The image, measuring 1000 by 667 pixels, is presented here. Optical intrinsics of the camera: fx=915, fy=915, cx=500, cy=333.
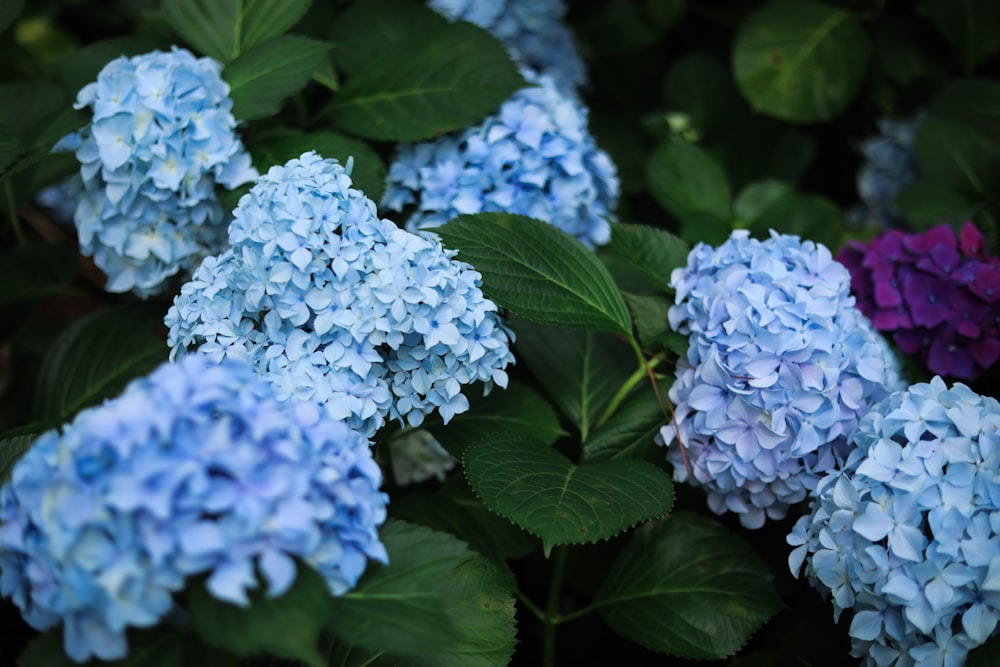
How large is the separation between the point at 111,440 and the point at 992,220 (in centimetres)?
188

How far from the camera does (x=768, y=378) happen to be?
53.1 inches

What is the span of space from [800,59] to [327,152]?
1288 millimetres

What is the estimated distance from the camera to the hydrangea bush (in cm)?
96

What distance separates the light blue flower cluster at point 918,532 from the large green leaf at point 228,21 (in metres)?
1.28

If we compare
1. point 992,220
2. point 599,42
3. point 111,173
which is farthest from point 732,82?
point 111,173

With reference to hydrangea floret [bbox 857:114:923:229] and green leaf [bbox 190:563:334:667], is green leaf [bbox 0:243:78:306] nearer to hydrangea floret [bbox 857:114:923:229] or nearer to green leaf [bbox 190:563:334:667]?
green leaf [bbox 190:563:334:667]

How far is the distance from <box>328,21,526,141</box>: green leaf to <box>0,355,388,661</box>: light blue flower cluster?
85 cm

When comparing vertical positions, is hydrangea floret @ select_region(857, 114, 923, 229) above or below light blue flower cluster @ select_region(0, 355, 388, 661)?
below

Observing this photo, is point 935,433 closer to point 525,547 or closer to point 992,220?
point 525,547

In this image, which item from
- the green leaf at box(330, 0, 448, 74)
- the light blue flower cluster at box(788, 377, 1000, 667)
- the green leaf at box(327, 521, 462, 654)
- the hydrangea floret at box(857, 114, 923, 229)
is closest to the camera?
the green leaf at box(327, 521, 462, 654)

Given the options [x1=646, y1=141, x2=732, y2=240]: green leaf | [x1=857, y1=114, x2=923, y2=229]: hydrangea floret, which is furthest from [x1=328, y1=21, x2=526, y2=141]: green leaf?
[x1=857, y1=114, x2=923, y2=229]: hydrangea floret

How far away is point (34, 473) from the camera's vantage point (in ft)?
3.15

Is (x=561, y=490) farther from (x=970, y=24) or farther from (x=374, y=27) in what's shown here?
(x=970, y=24)

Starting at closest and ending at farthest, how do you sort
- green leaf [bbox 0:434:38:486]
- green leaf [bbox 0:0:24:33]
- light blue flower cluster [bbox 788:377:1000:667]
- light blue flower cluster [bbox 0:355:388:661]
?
light blue flower cluster [bbox 0:355:388:661], light blue flower cluster [bbox 788:377:1000:667], green leaf [bbox 0:434:38:486], green leaf [bbox 0:0:24:33]
